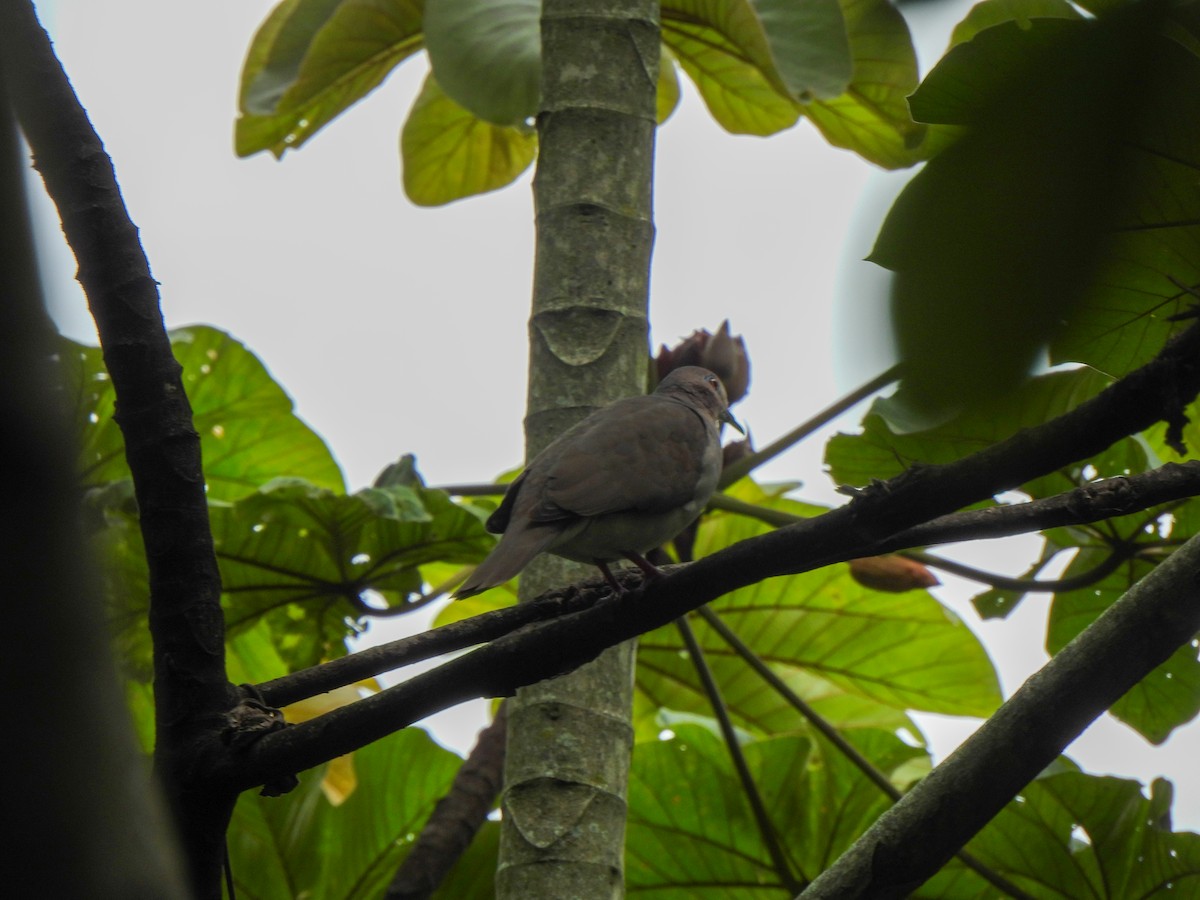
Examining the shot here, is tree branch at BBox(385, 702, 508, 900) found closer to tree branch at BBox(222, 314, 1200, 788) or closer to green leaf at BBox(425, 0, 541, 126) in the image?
tree branch at BBox(222, 314, 1200, 788)

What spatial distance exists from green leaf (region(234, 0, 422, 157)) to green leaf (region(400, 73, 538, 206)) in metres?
0.36

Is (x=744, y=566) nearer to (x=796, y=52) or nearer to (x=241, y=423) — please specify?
(x=796, y=52)

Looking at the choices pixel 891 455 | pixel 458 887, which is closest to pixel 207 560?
pixel 891 455

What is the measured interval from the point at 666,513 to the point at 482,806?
36.6 inches

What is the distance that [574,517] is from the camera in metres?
2.90

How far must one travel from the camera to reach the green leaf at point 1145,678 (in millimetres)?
3277

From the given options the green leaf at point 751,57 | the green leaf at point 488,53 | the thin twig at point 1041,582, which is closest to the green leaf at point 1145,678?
the thin twig at point 1041,582

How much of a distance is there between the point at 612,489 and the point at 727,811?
1.16m

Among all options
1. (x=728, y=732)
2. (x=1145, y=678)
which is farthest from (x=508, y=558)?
(x=1145, y=678)

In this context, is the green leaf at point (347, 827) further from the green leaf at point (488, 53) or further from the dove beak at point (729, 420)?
the green leaf at point (488, 53)

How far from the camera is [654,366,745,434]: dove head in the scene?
355 centimetres

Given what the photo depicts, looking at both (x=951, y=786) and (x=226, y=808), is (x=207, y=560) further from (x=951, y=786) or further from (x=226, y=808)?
(x=951, y=786)

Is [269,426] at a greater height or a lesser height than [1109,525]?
greater

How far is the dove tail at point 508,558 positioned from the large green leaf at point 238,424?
1.67 metres
